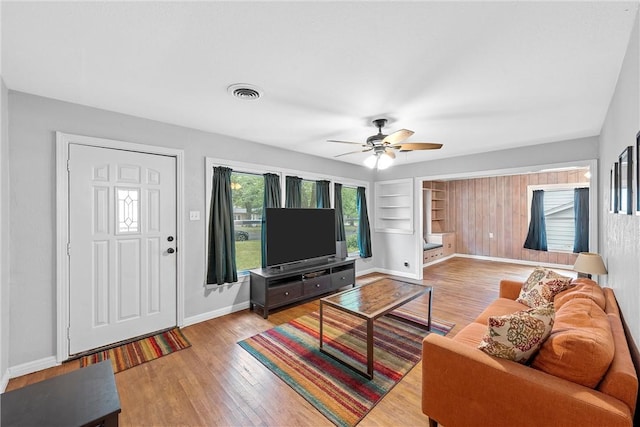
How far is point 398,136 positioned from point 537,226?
6165 millimetres

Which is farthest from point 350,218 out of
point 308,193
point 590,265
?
point 590,265

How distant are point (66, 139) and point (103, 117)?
0.40 metres

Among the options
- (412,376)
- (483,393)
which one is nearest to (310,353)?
(412,376)

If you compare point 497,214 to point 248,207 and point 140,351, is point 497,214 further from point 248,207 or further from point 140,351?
point 140,351

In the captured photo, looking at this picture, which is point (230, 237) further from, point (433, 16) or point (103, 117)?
point (433, 16)

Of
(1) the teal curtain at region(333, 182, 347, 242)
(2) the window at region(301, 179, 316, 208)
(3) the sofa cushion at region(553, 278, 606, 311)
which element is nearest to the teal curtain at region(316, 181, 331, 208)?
(2) the window at region(301, 179, 316, 208)

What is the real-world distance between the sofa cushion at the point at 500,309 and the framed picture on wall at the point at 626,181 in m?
1.21

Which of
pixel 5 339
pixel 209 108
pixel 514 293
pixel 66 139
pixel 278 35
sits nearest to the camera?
pixel 278 35

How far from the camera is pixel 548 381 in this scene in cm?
130

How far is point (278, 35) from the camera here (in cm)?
160

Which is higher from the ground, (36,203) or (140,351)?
(36,203)

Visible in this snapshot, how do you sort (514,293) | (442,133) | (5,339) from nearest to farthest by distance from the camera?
(5,339) < (514,293) < (442,133)

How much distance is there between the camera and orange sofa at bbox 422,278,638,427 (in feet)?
3.83

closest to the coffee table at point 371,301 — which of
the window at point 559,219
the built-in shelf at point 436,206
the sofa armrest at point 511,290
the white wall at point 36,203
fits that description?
the sofa armrest at point 511,290
